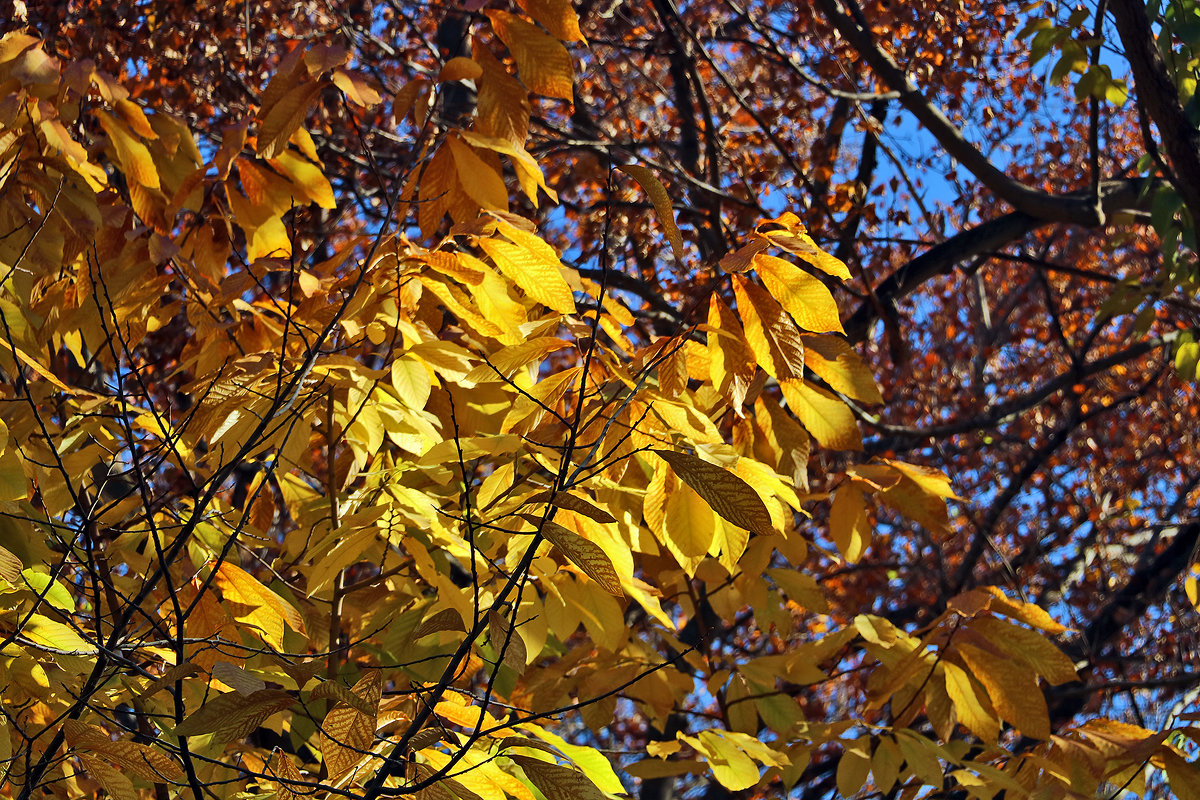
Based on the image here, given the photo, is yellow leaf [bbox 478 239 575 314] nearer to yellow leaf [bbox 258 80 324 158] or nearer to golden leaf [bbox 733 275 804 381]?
golden leaf [bbox 733 275 804 381]

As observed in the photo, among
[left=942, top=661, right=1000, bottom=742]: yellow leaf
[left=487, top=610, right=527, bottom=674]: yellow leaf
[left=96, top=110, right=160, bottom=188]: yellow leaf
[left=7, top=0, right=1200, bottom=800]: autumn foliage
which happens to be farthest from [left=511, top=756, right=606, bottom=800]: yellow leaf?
[left=96, top=110, right=160, bottom=188]: yellow leaf

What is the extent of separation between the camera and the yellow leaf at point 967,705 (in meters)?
2.03

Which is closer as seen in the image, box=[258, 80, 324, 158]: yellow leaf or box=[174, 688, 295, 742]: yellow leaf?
box=[174, 688, 295, 742]: yellow leaf

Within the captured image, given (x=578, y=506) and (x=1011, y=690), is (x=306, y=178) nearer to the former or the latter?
(x=578, y=506)

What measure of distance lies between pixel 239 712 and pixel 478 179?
1003mm

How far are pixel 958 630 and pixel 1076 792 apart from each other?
380mm

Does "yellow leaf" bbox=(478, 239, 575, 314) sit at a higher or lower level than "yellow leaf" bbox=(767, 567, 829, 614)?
higher

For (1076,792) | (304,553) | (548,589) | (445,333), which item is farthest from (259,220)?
(1076,792)

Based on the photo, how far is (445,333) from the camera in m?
2.62

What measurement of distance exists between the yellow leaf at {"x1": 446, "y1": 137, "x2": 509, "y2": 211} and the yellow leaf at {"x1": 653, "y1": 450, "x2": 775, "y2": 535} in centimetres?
77

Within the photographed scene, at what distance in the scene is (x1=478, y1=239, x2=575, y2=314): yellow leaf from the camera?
1626mm

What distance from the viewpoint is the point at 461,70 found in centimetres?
170

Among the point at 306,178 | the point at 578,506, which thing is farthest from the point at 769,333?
the point at 306,178

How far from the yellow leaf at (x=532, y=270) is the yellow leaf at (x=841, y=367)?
1.48ft
